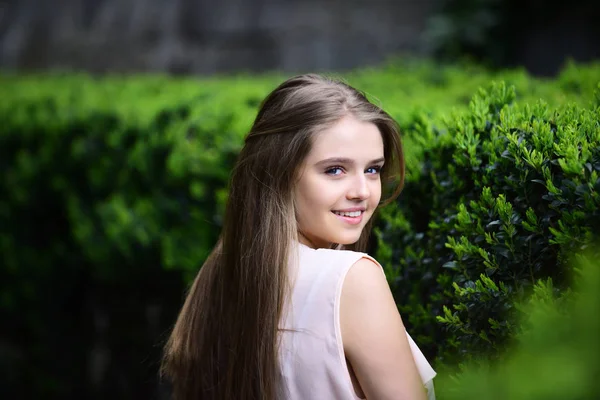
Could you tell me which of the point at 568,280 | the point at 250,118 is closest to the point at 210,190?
the point at 250,118

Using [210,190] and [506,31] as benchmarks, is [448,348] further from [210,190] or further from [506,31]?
[506,31]

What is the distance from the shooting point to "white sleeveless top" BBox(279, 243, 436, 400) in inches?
80.0

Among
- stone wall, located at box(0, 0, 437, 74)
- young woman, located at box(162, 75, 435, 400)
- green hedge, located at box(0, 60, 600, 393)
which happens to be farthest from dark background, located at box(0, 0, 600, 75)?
young woman, located at box(162, 75, 435, 400)

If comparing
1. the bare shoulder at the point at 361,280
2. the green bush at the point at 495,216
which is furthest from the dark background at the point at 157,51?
the bare shoulder at the point at 361,280

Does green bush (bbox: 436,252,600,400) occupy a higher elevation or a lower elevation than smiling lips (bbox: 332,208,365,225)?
higher

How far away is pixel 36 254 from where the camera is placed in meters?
5.20

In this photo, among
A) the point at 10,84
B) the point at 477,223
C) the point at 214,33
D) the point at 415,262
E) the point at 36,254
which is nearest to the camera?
the point at 477,223

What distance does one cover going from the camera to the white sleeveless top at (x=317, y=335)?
2.03 metres

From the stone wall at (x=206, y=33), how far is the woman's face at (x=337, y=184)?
682cm

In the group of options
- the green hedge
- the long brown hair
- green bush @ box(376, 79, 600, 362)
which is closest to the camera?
green bush @ box(376, 79, 600, 362)

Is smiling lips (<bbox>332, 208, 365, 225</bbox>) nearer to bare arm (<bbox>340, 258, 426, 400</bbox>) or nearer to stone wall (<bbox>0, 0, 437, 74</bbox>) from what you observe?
bare arm (<bbox>340, 258, 426, 400</bbox>)

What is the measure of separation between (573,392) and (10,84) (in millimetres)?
6719

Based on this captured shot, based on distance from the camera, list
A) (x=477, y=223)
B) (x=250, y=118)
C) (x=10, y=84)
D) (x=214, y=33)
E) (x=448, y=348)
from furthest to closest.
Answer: (x=214, y=33), (x=10, y=84), (x=250, y=118), (x=448, y=348), (x=477, y=223)

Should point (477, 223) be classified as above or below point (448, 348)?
above
